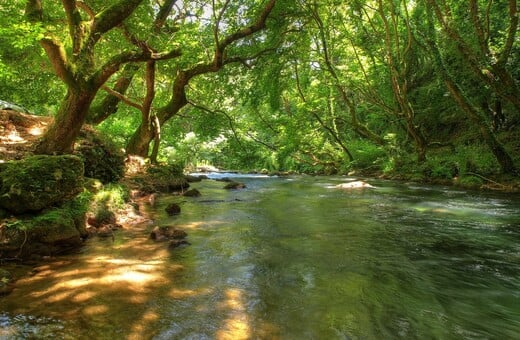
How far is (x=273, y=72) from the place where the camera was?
1533cm

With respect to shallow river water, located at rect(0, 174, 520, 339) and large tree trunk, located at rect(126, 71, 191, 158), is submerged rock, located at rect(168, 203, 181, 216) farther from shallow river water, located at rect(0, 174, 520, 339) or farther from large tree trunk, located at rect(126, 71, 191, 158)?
large tree trunk, located at rect(126, 71, 191, 158)

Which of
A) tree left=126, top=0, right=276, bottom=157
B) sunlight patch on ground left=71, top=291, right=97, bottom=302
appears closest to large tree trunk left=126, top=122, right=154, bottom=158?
tree left=126, top=0, right=276, bottom=157

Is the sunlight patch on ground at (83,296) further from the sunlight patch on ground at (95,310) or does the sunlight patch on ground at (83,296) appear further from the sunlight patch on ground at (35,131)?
the sunlight patch on ground at (35,131)

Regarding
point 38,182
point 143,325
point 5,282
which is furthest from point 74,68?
point 143,325

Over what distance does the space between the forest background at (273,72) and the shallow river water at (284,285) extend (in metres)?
3.80

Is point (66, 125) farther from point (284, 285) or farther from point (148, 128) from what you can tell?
point (148, 128)

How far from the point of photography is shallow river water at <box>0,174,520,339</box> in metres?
3.07

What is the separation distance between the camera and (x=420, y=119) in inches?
863

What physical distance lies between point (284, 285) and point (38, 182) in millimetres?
3976

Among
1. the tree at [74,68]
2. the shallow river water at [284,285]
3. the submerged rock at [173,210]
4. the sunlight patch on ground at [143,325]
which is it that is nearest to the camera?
the sunlight patch on ground at [143,325]

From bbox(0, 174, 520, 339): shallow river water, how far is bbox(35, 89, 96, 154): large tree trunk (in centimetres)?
269

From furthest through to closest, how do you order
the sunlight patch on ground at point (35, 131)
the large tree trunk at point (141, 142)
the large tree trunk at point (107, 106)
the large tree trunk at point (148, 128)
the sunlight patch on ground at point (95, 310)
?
1. the large tree trunk at point (141, 142)
2. the large tree trunk at point (148, 128)
3. the large tree trunk at point (107, 106)
4. the sunlight patch on ground at point (35, 131)
5. the sunlight patch on ground at point (95, 310)

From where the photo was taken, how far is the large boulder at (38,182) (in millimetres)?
5020

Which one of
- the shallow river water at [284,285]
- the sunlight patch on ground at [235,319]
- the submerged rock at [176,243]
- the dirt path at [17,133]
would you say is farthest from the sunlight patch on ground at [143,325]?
the dirt path at [17,133]
